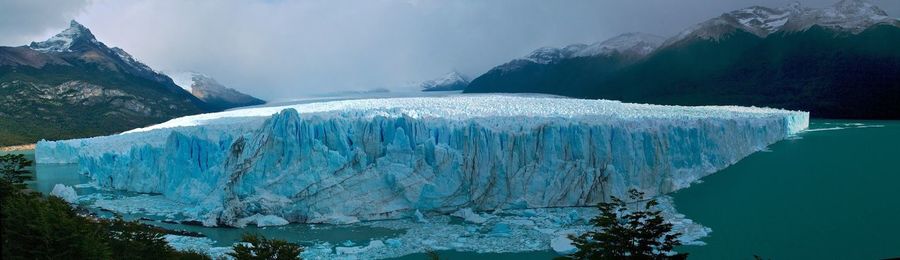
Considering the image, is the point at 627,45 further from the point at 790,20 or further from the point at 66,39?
the point at 66,39

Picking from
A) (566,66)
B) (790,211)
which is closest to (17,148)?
(566,66)

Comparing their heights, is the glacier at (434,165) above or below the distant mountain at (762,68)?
below

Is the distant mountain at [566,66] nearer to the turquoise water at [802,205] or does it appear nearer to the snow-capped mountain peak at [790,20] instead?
the snow-capped mountain peak at [790,20]

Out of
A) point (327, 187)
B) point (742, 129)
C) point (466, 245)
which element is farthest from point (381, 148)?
point (742, 129)

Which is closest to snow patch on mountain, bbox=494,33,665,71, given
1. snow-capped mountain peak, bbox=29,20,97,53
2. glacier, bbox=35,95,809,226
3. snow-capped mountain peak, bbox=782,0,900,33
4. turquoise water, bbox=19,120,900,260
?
snow-capped mountain peak, bbox=782,0,900,33

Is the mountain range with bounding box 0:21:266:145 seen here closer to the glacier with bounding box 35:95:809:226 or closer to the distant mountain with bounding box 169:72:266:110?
the distant mountain with bounding box 169:72:266:110

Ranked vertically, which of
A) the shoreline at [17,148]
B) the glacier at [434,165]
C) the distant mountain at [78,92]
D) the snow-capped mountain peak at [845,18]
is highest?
the snow-capped mountain peak at [845,18]

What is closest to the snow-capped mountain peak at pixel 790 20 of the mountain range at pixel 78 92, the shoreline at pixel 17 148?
the mountain range at pixel 78 92
